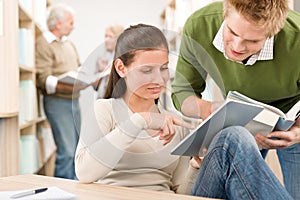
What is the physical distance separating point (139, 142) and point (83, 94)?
0.17 m

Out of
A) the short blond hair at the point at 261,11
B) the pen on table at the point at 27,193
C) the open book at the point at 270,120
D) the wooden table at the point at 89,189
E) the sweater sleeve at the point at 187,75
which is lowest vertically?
the wooden table at the point at 89,189

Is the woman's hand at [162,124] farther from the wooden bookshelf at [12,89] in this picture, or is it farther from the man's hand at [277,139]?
the wooden bookshelf at [12,89]

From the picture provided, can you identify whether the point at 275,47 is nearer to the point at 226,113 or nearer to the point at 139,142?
the point at 226,113

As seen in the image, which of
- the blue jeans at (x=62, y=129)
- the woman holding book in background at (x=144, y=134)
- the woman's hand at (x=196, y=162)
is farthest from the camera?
the blue jeans at (x=62, y=129)

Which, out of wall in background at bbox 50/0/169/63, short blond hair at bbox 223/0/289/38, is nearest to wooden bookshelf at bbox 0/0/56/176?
short blond hair at bbox 223/0/289/38

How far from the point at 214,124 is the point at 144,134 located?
162 millimetres

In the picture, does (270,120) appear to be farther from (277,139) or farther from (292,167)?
(292,167)

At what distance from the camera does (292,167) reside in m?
1.65

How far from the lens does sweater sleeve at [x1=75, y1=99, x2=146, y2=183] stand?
3.51ft

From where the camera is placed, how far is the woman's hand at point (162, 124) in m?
1.05

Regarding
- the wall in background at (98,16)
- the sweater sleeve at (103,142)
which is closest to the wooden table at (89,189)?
the sweater sleeve at (103,142)

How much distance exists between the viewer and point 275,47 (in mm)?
1413

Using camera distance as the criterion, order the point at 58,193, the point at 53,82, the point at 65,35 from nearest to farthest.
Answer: the point at 58,193, the point at 53,82, the point at 65,35

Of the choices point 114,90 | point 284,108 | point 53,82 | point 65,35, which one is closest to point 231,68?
point 284,108
